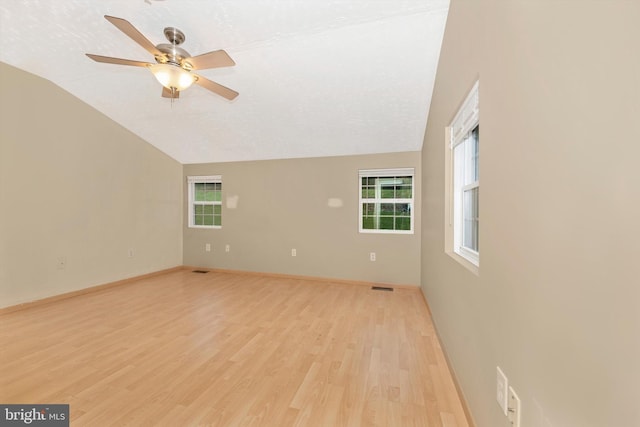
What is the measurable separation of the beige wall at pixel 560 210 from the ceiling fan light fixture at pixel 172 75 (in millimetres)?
1970

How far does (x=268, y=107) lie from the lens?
333cm

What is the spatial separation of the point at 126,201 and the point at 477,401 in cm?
512

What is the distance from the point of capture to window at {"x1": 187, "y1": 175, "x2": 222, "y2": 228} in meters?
5.30

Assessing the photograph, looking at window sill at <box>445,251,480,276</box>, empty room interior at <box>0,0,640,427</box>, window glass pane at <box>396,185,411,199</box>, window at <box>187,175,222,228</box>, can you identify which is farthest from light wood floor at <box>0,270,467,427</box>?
window at <box>187,175,222,228</box>

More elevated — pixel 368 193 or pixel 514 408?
pixel 368 193

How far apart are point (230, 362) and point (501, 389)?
1.78m

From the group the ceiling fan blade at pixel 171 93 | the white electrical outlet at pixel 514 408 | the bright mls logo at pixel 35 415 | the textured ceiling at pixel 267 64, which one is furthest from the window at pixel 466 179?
the bright mls logo at pixel 35 415

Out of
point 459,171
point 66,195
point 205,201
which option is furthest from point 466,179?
point 205,201

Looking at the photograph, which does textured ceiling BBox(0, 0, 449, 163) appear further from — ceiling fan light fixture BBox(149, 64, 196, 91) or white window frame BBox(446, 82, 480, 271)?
white window frame BBox(446, 82, 480, 271)

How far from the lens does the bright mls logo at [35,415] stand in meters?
1.44

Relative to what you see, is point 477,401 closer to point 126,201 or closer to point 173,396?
point 173,396

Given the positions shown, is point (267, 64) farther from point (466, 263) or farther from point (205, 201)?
point (205, 201)

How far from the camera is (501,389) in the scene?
103 cm

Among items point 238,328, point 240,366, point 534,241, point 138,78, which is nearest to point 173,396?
point 240,366
